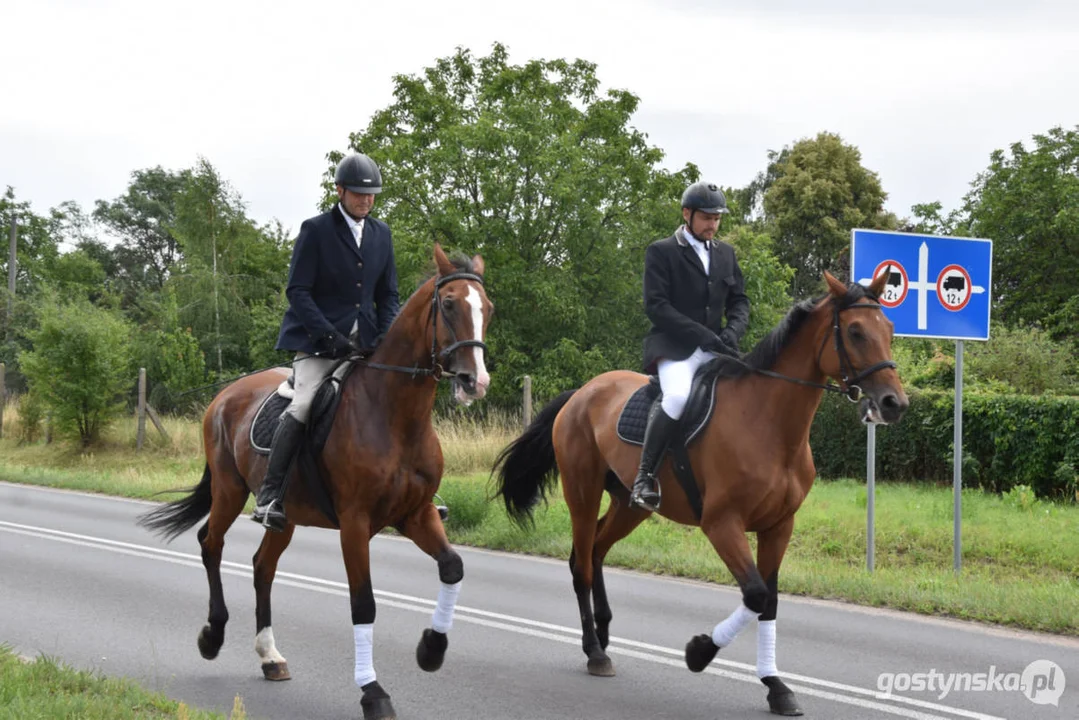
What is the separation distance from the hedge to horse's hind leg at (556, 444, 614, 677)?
364 inches

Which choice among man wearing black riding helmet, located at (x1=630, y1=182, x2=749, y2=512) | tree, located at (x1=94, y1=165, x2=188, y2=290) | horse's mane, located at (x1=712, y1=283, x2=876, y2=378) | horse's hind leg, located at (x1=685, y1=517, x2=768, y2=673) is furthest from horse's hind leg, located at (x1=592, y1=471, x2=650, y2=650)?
tree, located at (x1=94, y1=165, x2=188, y2=290)

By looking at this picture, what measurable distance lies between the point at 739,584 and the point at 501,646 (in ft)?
7.47

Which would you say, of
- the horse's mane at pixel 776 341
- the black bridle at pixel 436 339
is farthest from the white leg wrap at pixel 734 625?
the black bridle at pixel 436 339

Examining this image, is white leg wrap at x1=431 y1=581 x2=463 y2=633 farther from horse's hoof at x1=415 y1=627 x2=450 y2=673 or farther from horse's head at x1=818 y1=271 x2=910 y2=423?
horse's head at x1=818 y1=271 x2=910 y2=423

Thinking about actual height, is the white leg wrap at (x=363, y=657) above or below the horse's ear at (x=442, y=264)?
below

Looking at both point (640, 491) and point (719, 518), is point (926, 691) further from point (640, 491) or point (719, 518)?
point (640, 491)

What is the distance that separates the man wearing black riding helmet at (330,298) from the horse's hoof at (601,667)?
7.05 feet

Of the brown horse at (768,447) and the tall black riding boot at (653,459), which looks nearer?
the brown horse at (768,447)

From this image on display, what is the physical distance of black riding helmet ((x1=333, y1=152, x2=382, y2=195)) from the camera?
6645mm

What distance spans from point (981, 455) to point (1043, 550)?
190 inches

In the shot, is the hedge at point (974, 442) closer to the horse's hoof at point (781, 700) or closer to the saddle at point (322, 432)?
the horse's hoof at point (781, 700)

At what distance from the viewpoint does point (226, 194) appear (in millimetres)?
46250

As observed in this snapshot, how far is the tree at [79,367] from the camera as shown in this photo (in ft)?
84.7

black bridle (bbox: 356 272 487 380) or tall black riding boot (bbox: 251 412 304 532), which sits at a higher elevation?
black bridle (bbox: 356 272 487 380)
